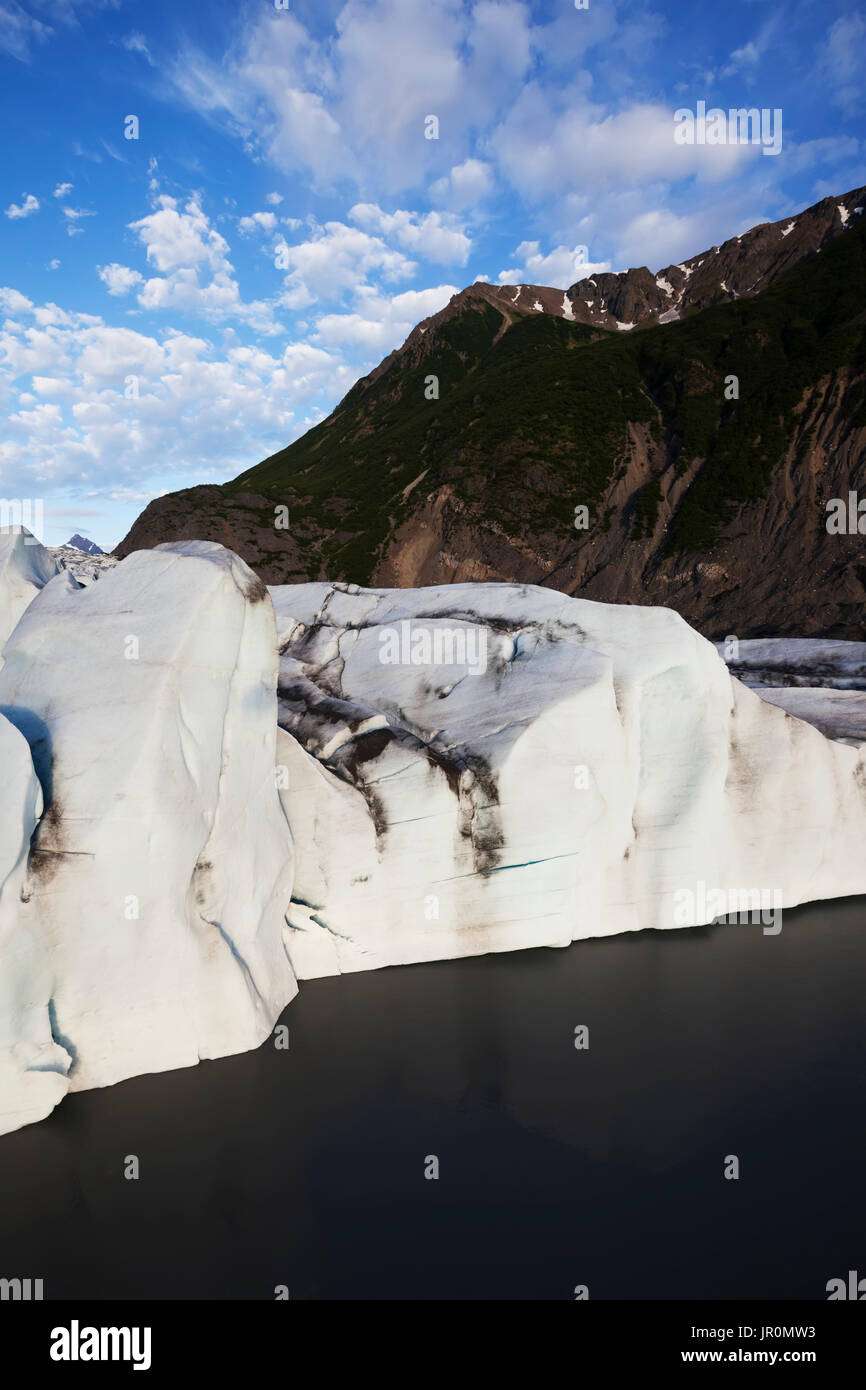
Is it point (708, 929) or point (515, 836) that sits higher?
point (515, 836)

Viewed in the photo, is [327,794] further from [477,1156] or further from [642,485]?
[642,485]

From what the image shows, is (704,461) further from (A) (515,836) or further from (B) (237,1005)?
(B) (237,1005)

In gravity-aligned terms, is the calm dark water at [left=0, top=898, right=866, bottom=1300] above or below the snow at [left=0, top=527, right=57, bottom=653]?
below

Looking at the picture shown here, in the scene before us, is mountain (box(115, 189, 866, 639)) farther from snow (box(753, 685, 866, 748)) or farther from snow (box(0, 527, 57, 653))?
snow (box(0, 527, 57, 653))

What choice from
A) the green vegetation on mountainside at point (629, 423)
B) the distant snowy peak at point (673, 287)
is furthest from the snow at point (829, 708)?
the distant snowy peak at point (673, 287)
